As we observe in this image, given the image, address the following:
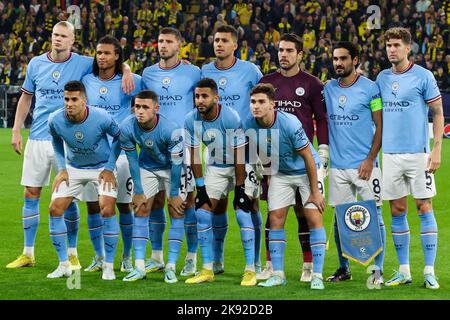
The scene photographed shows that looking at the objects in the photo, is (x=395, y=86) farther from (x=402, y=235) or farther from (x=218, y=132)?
(x=218, y=132)

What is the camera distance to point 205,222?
29.8ft

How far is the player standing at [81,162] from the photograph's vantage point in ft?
30.1

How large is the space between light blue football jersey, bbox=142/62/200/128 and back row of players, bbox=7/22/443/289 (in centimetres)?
1

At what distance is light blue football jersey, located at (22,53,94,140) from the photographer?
9.98 m

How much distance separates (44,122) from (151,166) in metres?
1.31

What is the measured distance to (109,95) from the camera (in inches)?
384

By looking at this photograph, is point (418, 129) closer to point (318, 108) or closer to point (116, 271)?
point (318, 108)

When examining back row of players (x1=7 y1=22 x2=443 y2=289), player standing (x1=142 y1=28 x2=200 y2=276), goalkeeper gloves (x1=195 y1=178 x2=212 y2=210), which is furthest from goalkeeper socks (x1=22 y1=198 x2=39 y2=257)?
goalkeeper gloves (x1=195 y1=178 x2=212 y2=210)

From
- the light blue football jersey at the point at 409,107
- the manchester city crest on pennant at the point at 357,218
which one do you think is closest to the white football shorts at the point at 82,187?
the manchester city crest on pennant at the point at 357,218

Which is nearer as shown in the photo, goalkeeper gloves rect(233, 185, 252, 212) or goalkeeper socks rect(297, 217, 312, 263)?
goalkeeper gloves rect(233, 185, 252, 212)

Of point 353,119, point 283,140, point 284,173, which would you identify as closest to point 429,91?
point 353,119

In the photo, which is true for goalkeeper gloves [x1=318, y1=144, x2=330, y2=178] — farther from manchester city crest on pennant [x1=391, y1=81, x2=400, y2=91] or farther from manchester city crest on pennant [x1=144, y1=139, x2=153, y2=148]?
manchester city crest on pennant [x1=144, y1=139, x2=153, y2=148]

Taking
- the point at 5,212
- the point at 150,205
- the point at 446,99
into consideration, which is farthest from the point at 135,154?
the point at 446,99

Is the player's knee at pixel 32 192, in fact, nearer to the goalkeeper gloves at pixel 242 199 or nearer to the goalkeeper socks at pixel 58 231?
the goalkeeper socks at pixel 58 231
